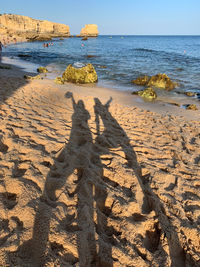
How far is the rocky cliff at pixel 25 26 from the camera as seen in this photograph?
73.1 m

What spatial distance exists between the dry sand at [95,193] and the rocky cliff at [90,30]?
13468 cm

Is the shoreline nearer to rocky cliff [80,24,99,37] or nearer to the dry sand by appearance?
the dry sand

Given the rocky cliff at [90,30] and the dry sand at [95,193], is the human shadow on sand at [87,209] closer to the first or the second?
the dry sand at [95,193]

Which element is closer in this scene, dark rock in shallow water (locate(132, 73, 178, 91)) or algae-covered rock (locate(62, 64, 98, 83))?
dark rock in shallow water (locate(132, 73, 178, 91))

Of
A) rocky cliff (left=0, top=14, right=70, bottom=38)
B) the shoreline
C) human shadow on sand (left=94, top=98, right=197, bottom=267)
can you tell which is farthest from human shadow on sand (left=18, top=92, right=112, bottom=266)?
rocky cliff (left=0, top=14, right=70, bottom=38)

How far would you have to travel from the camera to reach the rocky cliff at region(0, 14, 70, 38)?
73131 mm

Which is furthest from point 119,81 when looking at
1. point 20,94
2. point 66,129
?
point 66,129

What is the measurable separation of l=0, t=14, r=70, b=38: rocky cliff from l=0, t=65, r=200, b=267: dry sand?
76282 mm

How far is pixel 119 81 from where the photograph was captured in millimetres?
11969

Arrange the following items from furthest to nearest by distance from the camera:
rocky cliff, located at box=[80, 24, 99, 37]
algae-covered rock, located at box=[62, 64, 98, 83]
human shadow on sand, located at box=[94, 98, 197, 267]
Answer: rocky cliff, located at box=[80, 24, 99, 37] → algae-covered rock, located at box=[62, 64, 98, 83] → human shadow on sand, located at box=[94, 98, 197, 267]

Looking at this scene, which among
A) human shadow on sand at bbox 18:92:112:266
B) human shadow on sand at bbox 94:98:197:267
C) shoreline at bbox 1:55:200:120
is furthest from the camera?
shoreline at bbox 1:55:200:120

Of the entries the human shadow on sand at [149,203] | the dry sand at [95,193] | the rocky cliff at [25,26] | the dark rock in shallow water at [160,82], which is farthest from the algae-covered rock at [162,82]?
the rocky cliff at [25,26]

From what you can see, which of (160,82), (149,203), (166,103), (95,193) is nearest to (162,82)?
(160,82)

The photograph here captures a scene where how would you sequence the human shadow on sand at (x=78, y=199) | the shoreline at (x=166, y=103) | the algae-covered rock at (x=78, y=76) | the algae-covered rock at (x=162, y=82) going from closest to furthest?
the human shadow on sand at (x=78, y=199) → the shoreline at (x=166, y=103) → the algae-covered rock at (x=162, y=82) → the algae-covered rock at (x=78, y=76)
